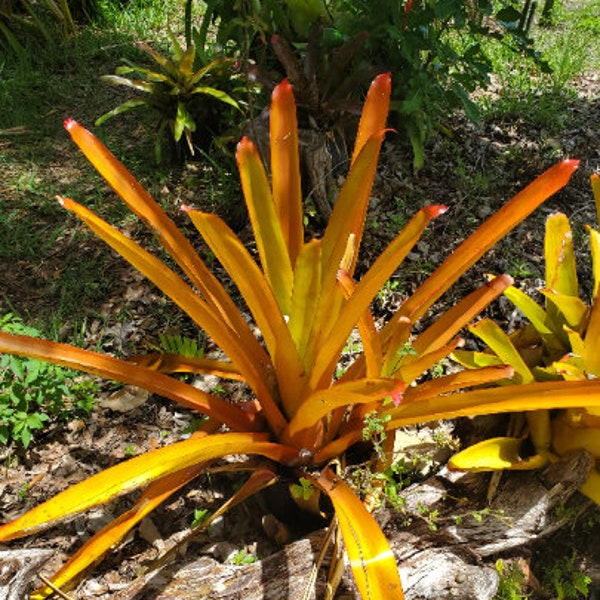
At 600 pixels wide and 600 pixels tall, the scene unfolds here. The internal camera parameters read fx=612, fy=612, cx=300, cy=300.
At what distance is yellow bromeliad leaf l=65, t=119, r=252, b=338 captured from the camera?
1456 millimetres

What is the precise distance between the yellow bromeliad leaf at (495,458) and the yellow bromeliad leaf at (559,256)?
1.51 ft

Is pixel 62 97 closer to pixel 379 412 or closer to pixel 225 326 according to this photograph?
pixel 225 326

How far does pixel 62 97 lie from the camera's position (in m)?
3.71

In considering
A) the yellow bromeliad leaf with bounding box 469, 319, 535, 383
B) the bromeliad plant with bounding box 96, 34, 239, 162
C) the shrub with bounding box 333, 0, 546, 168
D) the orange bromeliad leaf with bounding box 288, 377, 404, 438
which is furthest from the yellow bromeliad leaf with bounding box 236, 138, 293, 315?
the bromeliad plant with bounding box 96, 34, 239, 162

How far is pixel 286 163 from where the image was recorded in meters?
1.62

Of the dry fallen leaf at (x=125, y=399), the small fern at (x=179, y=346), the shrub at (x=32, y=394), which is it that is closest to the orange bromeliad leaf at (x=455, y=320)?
the small fern at (x=179, y=346)

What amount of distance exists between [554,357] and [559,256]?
0.30 meters

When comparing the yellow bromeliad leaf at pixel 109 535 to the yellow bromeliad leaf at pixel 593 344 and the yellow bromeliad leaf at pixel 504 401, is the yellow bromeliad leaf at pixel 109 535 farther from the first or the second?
the yellow bromeliad leaf at pixel 593 344

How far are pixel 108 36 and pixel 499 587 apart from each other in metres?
4.21

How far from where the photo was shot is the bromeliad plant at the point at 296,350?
1.29 metres

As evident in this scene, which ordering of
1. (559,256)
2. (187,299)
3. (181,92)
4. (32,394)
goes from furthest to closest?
(181,92) < (32,394) < (559,256) < (187,299)

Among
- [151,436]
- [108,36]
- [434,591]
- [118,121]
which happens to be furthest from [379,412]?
[108,36]

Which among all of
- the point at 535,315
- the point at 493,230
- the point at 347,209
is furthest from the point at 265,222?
the point at 535,315

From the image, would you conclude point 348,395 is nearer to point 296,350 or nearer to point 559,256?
point 296,350
